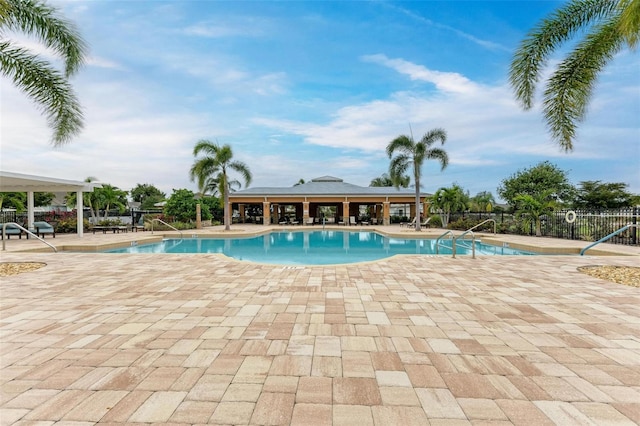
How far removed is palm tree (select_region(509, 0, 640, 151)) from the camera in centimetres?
655

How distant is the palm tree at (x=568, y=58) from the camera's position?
655 centimetres

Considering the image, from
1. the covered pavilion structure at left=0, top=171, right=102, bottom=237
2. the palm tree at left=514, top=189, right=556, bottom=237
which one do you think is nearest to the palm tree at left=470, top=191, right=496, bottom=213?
the palm tree at left=514, top=189, right=556, bottom=237

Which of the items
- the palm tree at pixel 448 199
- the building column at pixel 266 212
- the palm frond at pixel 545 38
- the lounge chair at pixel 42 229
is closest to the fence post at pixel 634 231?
the palm frond at pixel 545 38

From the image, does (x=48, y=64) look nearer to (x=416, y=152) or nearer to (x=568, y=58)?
(x=568, y=58)

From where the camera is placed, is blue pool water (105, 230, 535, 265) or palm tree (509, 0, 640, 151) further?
blue pool water (105, 230, 535, 265)

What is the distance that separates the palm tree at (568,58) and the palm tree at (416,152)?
11567 millimetres

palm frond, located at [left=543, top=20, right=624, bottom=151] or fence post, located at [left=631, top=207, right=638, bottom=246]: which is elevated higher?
palm frond, located at [left=543, top=20, right=624, bottom=151]

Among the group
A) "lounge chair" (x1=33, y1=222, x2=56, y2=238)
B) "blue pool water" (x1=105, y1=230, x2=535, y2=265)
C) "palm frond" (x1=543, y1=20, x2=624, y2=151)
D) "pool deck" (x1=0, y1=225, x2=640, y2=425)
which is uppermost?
"palm frond" (x1=543, y1=20, x2=624, y2=151)

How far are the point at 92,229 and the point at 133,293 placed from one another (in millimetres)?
17385

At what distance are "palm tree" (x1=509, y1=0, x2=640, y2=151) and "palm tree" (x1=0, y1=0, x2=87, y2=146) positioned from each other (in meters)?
10.4

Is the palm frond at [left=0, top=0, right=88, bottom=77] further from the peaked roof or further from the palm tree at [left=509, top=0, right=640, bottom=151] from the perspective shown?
the peaked roof

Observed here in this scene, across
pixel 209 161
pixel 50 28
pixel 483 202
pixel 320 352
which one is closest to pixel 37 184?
pixel 209 161

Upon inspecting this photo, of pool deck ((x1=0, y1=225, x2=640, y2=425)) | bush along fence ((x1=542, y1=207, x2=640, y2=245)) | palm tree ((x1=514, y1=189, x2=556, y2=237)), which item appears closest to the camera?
pool deck ((x1=0, y1=225, x2=640, y2=425))

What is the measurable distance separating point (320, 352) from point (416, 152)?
17637 mm
